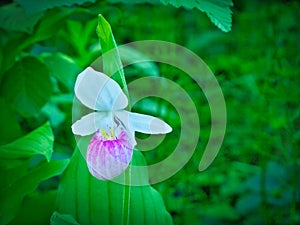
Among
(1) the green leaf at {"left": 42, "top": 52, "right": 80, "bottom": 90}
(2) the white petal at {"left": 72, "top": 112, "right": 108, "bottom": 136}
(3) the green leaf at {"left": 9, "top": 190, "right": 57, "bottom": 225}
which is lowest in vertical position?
(3) the green leaf at {"left": 9, "top": 190, "right": 57, "bottom": 225}

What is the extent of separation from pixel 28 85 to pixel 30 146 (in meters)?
0.29

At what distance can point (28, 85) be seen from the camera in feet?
3.79

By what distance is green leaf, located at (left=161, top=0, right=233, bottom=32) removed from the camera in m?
0.80

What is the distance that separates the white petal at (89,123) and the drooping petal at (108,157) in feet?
0.15

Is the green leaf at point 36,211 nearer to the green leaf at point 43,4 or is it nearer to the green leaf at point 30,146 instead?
the green leaf at point 30,146

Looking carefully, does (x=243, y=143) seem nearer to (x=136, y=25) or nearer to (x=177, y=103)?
(x=177, y=103)

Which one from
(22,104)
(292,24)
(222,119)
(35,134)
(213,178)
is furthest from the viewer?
(292,24)

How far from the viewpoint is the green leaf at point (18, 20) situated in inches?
40.9

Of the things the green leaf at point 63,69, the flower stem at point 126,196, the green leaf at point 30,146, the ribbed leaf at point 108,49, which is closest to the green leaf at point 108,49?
the ribbed leaf at point 108,49

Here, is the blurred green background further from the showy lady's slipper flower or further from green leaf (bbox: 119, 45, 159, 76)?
the showy lady's slipper flower

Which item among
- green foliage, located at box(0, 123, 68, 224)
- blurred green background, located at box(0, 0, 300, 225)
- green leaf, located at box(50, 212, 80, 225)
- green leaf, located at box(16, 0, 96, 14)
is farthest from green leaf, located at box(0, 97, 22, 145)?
green leaf, located at box(50, 212, 80, 225)

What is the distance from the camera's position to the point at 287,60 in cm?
167

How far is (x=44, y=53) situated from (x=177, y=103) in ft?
1.28

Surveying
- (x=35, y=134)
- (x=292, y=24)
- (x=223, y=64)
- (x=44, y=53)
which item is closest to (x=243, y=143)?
(x=223, y=64)
